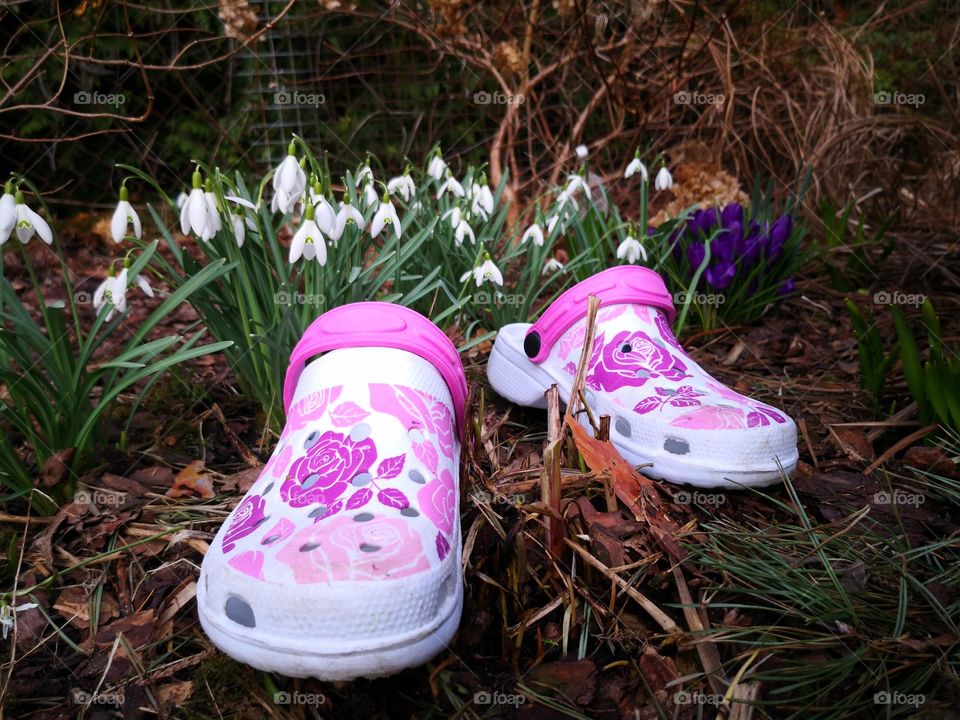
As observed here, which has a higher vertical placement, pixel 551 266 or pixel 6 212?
pixel 6 212

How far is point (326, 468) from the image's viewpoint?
109cm

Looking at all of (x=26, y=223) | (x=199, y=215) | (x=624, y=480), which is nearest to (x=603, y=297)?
(x=624, y=480)

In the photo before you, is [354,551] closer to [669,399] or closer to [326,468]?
[326,468]

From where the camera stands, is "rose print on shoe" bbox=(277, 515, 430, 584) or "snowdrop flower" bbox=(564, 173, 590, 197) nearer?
"rose print on shoe" bbox=(277, 515, 430, 584)

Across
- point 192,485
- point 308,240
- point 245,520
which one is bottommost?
point 192,485

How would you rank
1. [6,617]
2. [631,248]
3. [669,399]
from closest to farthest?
[6,617] < [669,399] < [631,248]

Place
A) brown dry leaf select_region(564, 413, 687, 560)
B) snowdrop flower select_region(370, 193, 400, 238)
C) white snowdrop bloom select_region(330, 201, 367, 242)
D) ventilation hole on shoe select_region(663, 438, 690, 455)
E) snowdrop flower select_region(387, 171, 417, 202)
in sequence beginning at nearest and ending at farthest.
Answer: brown dry leaf select_region(564, 413, 687, 560)
ventilation hole on shoe select_region(663, 438, 690, 455)
white snowdrop bloom select_region(330, 201, 367, 242)
snowdrop flower select_region(370, 193, 400, 238)
snowdrop flower select_region(387, 171, 417, 202)

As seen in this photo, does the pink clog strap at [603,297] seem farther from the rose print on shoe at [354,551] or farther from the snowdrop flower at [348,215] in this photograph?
the rose print on shoe at [354,551]

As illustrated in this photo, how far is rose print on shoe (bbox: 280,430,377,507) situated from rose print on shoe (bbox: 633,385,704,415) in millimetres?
559

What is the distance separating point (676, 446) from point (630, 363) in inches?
8.6

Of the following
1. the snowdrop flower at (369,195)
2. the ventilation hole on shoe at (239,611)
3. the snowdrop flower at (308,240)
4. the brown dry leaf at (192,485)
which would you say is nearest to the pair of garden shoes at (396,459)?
the ventilation hole on shoe at (239,611)

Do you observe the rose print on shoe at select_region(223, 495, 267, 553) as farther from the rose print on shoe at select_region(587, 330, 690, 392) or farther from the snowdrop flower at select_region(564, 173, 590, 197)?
the snowdrop flower at select_region(564, 173, 590, 197)

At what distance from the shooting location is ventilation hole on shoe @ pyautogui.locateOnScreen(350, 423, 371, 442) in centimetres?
113

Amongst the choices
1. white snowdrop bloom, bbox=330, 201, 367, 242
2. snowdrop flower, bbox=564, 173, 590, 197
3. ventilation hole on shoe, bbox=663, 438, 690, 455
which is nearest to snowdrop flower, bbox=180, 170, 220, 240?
white snowdrop bloom, bbox=330, 201, 367, 242
